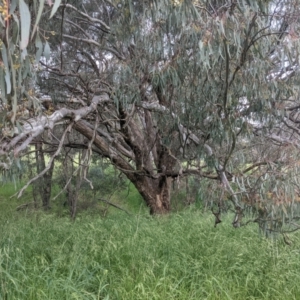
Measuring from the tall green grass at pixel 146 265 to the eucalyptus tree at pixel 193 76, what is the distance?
1.74ft

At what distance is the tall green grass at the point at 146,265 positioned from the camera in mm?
2619

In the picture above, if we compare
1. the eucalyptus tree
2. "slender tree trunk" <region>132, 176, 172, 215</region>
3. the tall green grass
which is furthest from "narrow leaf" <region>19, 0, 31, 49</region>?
"slender tree trunk" <region>132, 176, 172, 215</region>

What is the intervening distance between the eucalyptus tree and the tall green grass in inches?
20.9

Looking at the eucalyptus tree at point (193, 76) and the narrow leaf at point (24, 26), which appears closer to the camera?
the narrow leaf at point (24, 26)

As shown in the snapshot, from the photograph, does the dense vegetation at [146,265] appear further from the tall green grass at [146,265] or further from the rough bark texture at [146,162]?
the rough bark texture at [146,162]

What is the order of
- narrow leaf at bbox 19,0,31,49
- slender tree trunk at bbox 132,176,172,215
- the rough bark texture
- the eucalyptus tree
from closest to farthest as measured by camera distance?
1. narrow leaf at bbox 19,0,31,49
2. the eucalyptus tree
3. the rough bark texture
4. slender tree trunk at bbox 132,176,172,215

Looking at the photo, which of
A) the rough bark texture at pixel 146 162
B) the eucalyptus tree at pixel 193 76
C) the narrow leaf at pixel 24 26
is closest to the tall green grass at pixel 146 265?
the eucalyptus tree at pixel 193 76

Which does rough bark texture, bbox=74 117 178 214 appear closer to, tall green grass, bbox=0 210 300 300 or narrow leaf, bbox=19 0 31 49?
tall green grass, bbox=0 210 300 300

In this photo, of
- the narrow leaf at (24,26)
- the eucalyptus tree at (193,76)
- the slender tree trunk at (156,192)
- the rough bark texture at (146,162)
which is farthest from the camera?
the slender tree trunk at (156,192)

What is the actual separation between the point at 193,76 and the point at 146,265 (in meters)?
1.74

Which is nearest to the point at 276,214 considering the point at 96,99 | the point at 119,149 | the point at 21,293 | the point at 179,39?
the point at 179,39

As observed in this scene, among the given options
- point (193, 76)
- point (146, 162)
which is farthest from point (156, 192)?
point (193, 76)

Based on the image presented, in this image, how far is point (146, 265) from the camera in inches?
119

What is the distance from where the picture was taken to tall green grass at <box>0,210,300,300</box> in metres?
2.62
